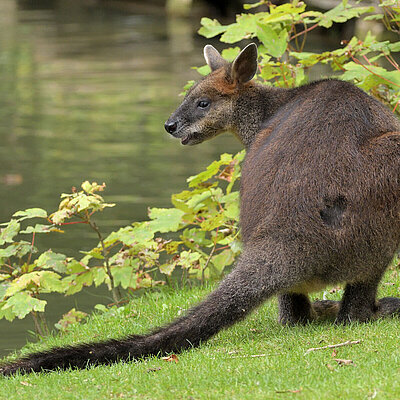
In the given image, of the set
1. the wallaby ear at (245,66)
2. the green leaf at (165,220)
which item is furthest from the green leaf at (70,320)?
the wallaby ear at (245,66)

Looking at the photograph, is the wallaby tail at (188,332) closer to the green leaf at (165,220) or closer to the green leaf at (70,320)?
the green leaf at (70,320)

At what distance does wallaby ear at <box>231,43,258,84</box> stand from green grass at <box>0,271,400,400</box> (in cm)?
177

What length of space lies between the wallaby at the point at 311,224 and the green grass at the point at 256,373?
0.48 ft

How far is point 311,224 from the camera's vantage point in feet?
16.2

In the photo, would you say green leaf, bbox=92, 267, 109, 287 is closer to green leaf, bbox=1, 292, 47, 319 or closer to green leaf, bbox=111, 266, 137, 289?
green leaf, bbox=111, 266, 137, 289

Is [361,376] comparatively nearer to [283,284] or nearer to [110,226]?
[283,284]

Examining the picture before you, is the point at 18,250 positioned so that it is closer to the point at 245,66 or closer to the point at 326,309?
the point at 245,66

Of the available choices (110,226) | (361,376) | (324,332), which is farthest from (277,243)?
(110,226)

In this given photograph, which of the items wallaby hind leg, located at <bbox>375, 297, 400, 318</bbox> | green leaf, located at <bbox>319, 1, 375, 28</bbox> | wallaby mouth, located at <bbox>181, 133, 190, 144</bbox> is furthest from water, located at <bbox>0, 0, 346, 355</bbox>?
green leaf, located at <bbox>319, 1, 375, 28</bbox>

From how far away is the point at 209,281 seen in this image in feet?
A: 25.6

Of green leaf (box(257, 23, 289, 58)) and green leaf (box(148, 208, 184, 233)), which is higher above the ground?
green leaf (box(257, 23, 289, 58))

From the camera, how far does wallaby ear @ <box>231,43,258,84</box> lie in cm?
598

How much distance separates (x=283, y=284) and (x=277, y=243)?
0.24m

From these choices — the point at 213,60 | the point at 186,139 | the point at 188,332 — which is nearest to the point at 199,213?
the point at 186,139
